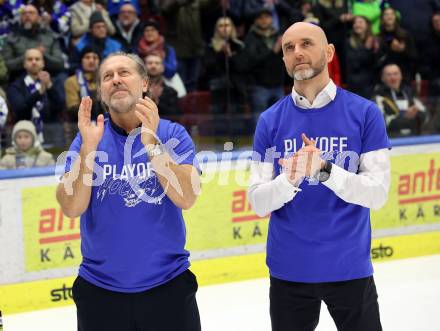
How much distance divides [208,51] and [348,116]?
523cm

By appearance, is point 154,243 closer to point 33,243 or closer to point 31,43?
point 33,243

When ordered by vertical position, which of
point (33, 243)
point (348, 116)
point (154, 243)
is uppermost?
point (348, 116)

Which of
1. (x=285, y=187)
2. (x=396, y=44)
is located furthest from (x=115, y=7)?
(x=285, y=187)

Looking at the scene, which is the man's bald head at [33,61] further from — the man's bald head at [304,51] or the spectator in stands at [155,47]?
the man's bald head at [304,51]

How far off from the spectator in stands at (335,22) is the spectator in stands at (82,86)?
240cm

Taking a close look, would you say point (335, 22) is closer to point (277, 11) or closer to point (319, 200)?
point (277, 11)

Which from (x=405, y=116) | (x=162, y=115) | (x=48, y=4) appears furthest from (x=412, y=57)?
(x=48, y=4)

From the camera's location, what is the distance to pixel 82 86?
7.67 m

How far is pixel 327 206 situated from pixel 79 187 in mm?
993

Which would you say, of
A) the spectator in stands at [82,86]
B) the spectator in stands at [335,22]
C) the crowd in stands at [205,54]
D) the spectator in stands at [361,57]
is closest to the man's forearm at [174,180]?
the crowd in stands at [205,54]

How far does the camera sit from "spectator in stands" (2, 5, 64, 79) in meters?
7.46

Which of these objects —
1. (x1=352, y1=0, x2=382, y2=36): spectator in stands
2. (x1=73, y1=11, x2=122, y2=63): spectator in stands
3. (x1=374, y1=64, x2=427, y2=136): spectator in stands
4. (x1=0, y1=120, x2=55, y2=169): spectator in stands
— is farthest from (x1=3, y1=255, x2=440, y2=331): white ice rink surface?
(x1=352, y1=0, x2=382, y2=36): spectator in stands

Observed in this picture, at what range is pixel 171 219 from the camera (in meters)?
3.31

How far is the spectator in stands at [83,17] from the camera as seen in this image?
7957mm
